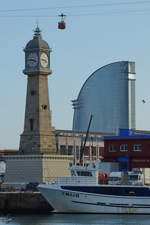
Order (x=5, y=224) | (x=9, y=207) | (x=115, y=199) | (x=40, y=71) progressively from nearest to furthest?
(x=5, y=224)
(x=115, y=199)
(x=9, y=207)
(x=40, y=71)

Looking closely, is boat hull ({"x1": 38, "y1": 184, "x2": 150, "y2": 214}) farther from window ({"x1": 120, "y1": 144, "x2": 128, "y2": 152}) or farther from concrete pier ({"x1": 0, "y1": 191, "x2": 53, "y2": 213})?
window ({"x1": 120, "y1": 144, "x2": 128, "y2": 152})

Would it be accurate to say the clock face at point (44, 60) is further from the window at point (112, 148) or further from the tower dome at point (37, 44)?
the window at point (112, 148)

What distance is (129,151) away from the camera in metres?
97.1

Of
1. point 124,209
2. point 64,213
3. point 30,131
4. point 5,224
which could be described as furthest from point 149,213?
point 30,131

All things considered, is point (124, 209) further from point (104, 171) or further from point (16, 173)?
point (16, 173)

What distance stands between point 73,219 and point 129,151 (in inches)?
1018

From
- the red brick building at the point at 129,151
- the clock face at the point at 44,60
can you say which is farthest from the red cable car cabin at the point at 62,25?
the clock face at the point at 44,60

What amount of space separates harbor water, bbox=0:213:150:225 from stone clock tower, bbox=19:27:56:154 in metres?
34.8

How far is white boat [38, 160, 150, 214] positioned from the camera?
75.8m

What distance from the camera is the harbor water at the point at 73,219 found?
69.4 metres

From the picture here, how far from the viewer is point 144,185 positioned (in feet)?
254

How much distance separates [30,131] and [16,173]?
735 centimetres

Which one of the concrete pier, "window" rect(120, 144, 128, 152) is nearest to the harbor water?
the concrete pier

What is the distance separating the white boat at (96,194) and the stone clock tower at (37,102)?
35.4 metres
